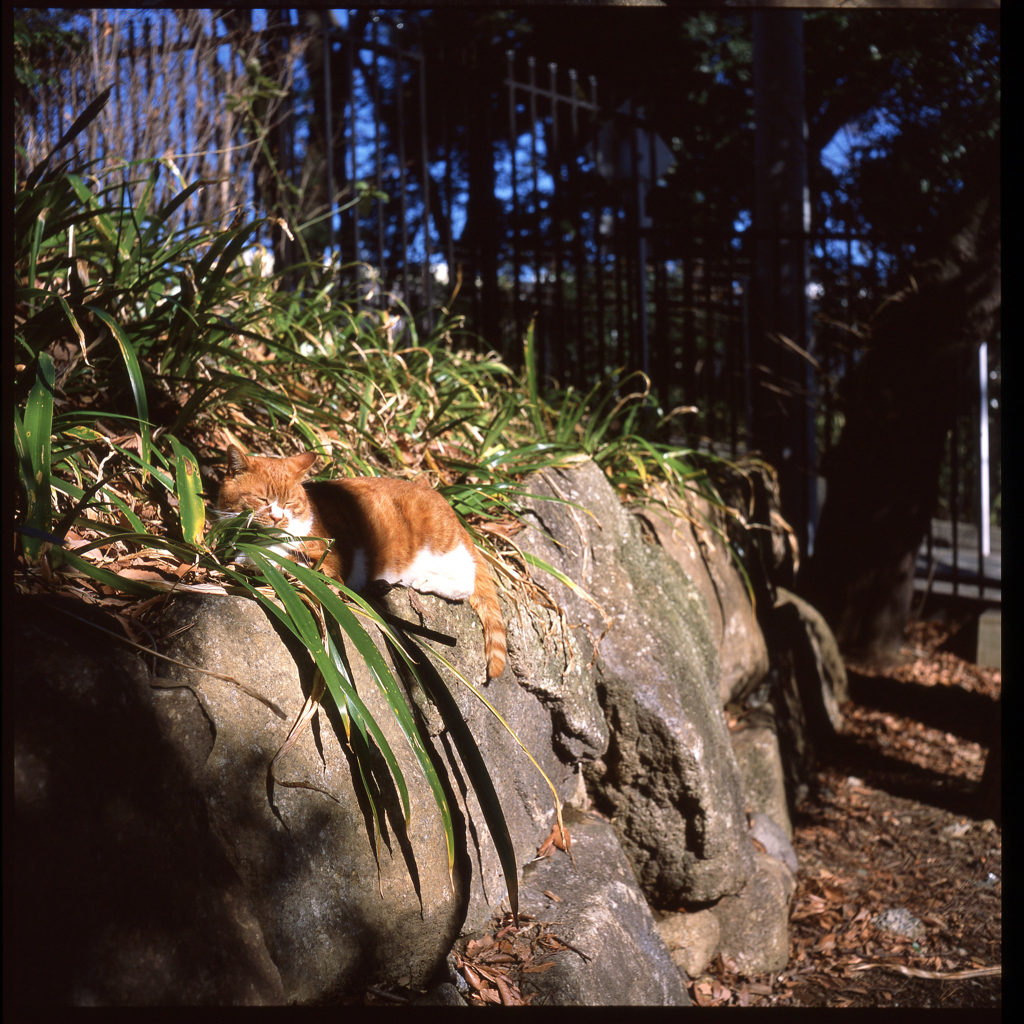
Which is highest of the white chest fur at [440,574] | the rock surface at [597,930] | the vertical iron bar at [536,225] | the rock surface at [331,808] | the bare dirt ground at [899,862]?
the vertical iron bar at [536,225]

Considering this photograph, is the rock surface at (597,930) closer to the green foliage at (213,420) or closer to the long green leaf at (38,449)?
the green foliage at (213,420)

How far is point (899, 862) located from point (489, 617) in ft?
8.82

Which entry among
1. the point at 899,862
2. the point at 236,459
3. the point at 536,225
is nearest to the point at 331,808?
the point at 236,459

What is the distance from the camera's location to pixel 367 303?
5.22 m

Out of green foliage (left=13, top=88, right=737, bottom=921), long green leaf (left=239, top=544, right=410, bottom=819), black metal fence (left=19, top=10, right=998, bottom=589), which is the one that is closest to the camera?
long green leaf (left=239, top=544, right=410, bottom=819)

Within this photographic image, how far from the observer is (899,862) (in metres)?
3.65

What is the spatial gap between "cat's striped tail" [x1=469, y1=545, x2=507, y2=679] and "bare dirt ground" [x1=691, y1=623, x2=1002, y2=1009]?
1639 mm

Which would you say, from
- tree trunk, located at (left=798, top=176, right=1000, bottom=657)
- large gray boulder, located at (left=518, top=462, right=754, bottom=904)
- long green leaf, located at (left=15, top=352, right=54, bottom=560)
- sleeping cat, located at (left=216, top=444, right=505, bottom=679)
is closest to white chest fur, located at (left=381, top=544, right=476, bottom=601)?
sleeping cat, located at (left=216, top=444, right=505, bottom=679)

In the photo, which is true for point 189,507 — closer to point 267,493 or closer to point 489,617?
point 267,493

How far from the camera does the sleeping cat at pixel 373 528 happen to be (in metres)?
2.07

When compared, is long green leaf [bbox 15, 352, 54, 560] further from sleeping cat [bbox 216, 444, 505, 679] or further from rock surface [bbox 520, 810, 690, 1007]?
rock surface [bbox 520, 810, 690, 1007]

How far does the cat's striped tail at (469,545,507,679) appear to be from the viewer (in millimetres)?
2170

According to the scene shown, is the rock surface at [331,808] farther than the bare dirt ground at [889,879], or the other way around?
the bare dirt ground at [889,879]

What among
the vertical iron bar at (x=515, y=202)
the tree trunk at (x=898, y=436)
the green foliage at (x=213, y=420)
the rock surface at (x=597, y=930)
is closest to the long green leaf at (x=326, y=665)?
the green foliage at (x=213, y=420)
